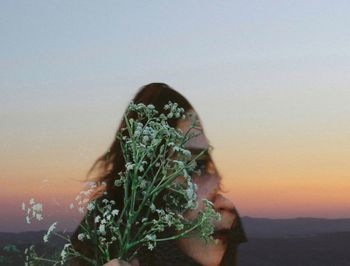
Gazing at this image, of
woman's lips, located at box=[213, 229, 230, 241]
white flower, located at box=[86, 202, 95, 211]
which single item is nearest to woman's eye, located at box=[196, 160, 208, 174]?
woman's lips, located at box=[213, 229, 230, 241]

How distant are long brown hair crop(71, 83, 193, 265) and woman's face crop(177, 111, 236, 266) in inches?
6.1

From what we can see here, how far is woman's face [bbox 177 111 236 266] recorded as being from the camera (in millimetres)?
3861

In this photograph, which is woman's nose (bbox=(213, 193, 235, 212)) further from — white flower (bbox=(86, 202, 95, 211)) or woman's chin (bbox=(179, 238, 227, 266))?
white flower (bbox=(86, 202, 95, 211))

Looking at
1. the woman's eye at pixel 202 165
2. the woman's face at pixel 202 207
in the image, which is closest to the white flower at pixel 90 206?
the woman's face at pixel 202 207

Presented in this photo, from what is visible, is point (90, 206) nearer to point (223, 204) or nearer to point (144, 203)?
point (144, 203)

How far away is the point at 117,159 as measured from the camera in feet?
13.4

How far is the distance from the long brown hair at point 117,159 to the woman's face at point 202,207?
156 millimetres

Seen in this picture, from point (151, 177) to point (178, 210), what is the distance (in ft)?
0.64

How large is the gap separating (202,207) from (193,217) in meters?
0.13

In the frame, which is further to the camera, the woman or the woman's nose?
the woman's nose

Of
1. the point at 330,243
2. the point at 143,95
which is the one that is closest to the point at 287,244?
the point at 330,243

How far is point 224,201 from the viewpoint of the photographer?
394cm

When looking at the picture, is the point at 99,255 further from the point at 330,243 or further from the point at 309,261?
the point at 330,243

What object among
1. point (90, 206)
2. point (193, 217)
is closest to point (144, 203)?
point (90, 206)
